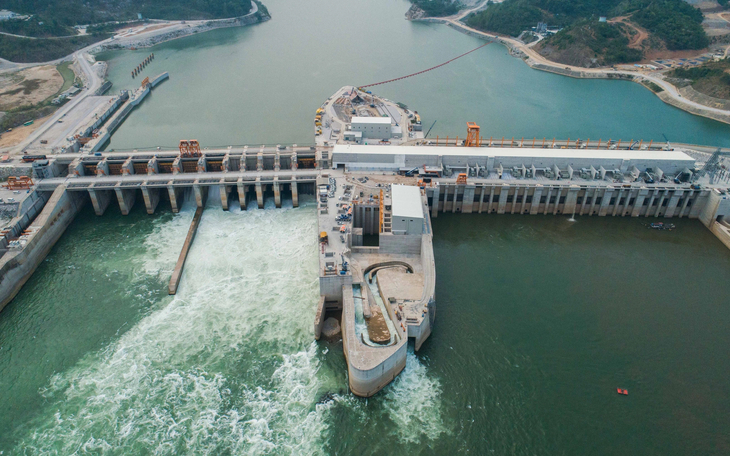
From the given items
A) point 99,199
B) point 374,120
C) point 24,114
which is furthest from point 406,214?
point 24,114

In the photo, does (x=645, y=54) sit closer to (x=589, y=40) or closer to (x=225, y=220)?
(x=589, y=40)

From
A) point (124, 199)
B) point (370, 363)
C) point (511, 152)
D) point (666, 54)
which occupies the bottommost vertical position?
point (124, 199)

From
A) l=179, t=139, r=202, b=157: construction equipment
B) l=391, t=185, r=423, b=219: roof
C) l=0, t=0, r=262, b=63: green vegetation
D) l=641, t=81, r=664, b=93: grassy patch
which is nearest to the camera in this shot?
l=391, t=185, r=423, b=219: roof

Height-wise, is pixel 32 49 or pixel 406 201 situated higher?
pixel 32 49

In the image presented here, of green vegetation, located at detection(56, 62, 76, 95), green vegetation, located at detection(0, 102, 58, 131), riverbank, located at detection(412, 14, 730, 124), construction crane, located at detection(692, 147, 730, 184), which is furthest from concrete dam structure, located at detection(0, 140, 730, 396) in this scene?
green vegetation, located at detection(56, 62, 76, 95)

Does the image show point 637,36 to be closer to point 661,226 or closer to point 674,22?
point 674,22

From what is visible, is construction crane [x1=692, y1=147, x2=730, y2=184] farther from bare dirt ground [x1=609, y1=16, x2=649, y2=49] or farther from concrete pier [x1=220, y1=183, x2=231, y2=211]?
bare dirt ground [x1=609, y1=16, x2=649, y2=49]

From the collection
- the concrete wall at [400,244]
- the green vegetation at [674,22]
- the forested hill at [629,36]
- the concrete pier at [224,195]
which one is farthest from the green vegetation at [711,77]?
the concrete pier at [224,195]
